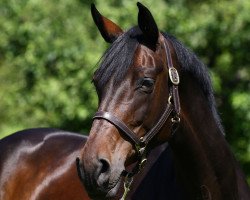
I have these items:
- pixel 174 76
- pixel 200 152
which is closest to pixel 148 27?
pixel 174 76

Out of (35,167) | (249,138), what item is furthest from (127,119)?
(249,138)

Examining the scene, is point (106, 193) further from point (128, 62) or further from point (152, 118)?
point (128, 62)

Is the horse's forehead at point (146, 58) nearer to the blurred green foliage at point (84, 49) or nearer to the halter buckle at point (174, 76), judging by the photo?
the halter buckle at point (174, 76)

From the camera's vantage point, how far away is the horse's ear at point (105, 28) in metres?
3.75

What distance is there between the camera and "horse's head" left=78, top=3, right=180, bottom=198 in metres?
3.29

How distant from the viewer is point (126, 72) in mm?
3412

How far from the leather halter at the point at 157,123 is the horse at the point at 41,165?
1356mm

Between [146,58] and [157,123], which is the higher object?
[146,58]

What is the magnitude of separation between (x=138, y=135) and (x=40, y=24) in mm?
5106

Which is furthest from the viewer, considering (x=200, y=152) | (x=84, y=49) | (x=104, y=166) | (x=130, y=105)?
(x=84, y=49)

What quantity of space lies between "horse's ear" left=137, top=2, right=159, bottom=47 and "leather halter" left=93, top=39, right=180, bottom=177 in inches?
3.4

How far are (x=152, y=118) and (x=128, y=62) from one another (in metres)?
0.30

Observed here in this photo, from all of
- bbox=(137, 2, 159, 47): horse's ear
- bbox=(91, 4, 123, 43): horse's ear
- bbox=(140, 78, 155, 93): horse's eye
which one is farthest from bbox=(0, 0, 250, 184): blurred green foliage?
bbox=(140, 78, 155, 93): horse's eye

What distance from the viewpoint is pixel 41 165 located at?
5062 millimetres
